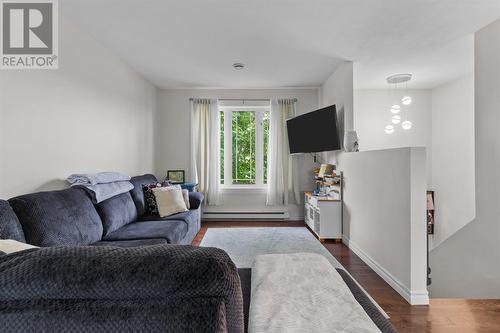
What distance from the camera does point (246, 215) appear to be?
15.7 feet

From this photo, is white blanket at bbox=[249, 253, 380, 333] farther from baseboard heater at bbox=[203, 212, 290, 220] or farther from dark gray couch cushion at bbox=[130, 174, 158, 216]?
baseboard heater at bbox=[203, 212, 290, 220]

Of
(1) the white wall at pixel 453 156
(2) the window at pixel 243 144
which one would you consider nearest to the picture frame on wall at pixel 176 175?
(2) the window at pixel 243 144

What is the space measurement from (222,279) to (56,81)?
8.76 ft

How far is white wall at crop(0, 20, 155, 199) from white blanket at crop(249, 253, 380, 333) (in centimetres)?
209

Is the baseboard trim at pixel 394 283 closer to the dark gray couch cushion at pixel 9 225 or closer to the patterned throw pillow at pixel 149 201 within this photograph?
the patterned throw pillow at pixel 149 201

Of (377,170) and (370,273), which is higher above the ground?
(377,170)

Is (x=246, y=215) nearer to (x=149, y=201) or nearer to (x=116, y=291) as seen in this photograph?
(x=149, y=201)

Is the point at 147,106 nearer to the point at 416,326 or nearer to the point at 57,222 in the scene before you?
the point at 57,222

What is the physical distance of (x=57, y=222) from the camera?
1.80m

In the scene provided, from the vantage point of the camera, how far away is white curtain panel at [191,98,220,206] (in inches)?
185

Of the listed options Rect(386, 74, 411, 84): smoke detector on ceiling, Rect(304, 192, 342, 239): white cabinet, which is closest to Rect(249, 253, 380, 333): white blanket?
Rect(304, 192, 342, 239): white cabinet

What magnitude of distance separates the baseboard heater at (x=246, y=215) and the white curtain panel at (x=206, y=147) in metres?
0.23

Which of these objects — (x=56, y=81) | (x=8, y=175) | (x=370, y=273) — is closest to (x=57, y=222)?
(x=8, y=175)

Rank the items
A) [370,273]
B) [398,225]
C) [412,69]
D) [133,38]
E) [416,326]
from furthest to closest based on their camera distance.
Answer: [412,69]
[133,38]
[370,273]
[398,225]
[416,326]
